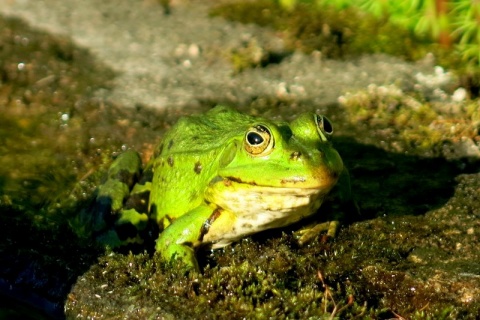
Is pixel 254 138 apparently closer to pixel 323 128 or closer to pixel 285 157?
pixel 285 157

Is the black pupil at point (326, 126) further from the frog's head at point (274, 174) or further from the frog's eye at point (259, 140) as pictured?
the frog's eye at point (259, 140)

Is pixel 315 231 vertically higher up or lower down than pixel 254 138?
lower down

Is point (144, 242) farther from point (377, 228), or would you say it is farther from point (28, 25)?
point (28, 25)

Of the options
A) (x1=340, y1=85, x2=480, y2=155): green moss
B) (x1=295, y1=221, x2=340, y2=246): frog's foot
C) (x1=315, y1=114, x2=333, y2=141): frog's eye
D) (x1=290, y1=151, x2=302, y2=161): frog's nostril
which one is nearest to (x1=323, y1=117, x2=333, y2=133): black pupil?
(x1=315, y1=114, x2=333, y2=141): frog's eye

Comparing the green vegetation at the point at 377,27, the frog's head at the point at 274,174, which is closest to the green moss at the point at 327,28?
the green vegetation at the point at 377,27

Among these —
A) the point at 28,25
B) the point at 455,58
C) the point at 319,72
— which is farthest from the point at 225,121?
the point at 28,25

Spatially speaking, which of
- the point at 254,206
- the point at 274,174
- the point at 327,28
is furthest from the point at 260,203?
the point at 327,28

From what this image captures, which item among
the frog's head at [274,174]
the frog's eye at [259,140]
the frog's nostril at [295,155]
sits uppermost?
the frog's eye at [259,140]
